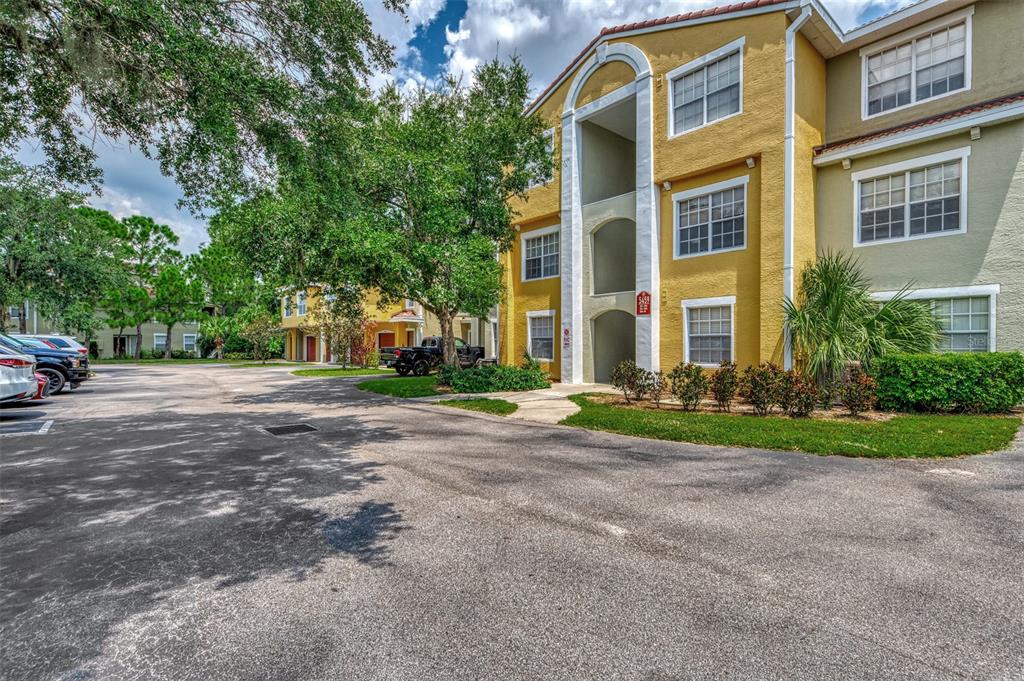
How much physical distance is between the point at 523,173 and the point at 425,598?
14.1 m

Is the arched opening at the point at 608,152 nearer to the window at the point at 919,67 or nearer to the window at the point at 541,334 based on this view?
the window at the point at 541,334

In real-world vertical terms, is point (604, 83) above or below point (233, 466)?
above

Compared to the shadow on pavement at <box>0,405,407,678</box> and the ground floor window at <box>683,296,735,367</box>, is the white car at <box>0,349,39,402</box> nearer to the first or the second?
the shadow on pavement at <box>0,405,407,678</box>

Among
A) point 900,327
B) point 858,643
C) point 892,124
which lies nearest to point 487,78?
point 892,124

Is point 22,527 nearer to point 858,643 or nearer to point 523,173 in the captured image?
point 858,643

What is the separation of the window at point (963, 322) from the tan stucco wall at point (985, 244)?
313mm

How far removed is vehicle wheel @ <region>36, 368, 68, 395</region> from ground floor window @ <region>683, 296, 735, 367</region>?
804 inches

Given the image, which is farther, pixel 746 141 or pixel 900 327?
pixel 746 141

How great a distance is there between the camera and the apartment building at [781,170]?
11.3 meters

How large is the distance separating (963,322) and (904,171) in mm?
3921

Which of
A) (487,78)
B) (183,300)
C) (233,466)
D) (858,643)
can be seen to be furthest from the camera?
(183,300)

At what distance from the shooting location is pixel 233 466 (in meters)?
6.84

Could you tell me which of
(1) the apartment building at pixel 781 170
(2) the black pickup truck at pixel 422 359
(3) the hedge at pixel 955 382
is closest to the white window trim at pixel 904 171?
(1) the apartment building at pixel 781 170

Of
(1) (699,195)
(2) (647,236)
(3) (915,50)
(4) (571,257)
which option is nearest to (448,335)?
(4) (571,257)
